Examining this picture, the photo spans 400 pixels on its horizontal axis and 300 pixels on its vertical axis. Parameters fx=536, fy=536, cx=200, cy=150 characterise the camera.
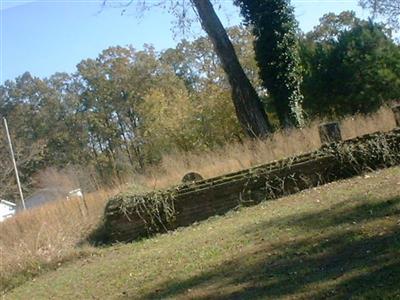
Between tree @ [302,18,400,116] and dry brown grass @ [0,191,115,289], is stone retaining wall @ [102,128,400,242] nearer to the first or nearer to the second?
dry brown grass @ [0,191,115,289]

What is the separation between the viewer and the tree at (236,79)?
18688 millimetres

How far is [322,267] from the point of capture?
5.35 m

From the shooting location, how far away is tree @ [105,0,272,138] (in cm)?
1869

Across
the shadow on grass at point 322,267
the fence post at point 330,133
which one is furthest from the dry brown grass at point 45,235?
the fence post at point 330,133

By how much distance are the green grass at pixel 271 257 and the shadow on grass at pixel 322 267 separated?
13 millimetres

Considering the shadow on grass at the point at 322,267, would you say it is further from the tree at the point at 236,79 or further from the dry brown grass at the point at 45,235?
the tree at the point at 236,79

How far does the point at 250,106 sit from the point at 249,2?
405 cm

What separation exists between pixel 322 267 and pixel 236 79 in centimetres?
1407

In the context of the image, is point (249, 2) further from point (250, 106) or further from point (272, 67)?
point (250, 106)

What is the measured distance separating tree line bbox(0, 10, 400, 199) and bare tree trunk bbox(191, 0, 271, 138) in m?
0.85

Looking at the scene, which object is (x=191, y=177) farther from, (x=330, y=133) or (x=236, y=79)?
(x=236, y=79)

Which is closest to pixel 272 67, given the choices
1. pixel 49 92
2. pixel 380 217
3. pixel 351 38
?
pixel 351 38

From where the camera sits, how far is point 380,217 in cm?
667

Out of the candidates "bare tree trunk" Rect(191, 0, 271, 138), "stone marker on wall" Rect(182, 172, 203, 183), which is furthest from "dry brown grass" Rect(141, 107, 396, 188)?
"bare tree trunk" Rect(191, 0, 271, 138)
